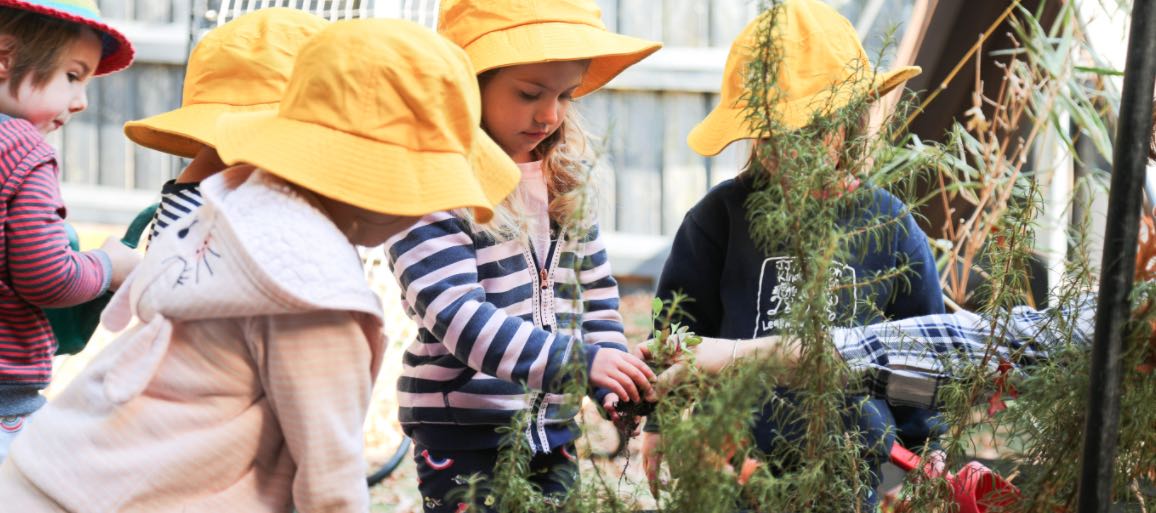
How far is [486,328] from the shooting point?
2.04 m

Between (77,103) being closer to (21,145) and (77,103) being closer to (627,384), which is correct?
(21,145)

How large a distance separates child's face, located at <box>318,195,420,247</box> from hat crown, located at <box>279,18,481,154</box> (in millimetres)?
112

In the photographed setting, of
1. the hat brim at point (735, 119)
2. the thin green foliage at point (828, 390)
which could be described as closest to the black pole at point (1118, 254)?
the thin green foliage at point (828, 390)

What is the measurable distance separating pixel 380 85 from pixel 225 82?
1.15 meters

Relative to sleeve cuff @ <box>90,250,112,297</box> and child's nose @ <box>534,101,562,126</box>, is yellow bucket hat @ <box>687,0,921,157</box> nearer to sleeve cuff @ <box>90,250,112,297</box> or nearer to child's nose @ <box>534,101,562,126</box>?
child's nose @ <box>534,101,562,126</box>

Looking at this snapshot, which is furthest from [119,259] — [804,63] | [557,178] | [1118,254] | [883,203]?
[1118,254]

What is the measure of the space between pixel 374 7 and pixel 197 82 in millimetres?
2902

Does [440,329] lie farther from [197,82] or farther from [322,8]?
[322,8]

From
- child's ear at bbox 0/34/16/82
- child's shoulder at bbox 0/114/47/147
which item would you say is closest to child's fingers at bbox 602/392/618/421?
child's shoulder at bbox 0/114/47/147

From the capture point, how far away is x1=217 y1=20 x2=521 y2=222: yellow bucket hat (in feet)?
4.93

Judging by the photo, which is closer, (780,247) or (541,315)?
(780,247)

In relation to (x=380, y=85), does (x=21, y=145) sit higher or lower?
lower

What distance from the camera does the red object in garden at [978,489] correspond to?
1.80 m

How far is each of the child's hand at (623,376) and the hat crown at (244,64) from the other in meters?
1.01
